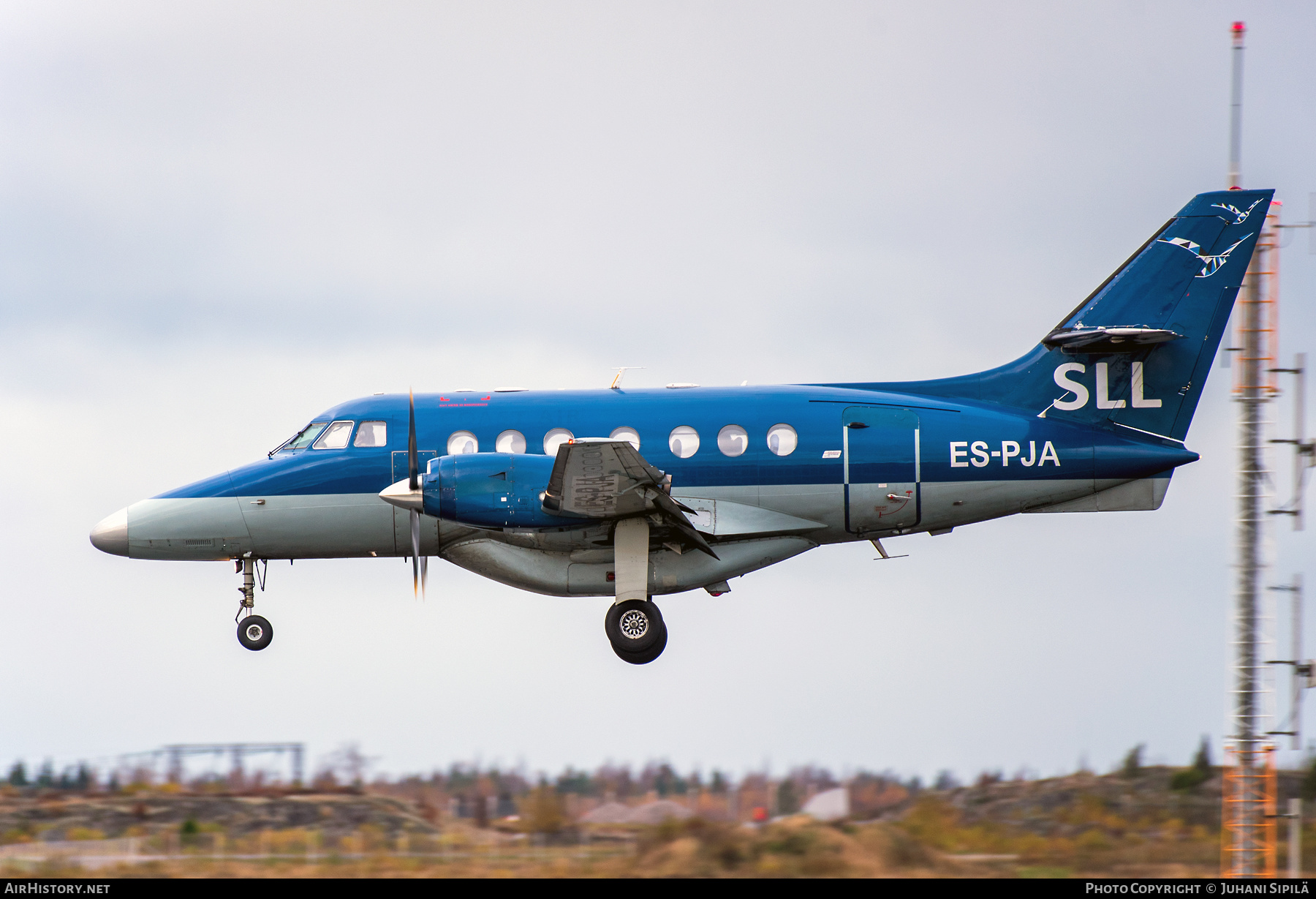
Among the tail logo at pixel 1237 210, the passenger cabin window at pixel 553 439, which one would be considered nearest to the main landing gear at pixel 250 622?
the passenger cabin window at pixel 553 439

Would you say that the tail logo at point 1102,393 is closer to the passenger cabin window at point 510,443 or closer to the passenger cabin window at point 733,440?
the passenger cabin window at point 733,440

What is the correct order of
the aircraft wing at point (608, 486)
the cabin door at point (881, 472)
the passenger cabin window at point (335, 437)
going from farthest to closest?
the passenger cabin window at point (335, 437) → the cabin door at point (881, 472) → the aircraft wing at point (608, 486)

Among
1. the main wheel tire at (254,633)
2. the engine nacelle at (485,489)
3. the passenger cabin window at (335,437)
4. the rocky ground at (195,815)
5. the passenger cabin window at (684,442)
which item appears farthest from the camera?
the main wheel tire at (254,633)

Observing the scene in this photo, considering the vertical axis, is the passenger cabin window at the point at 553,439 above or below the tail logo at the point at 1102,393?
below

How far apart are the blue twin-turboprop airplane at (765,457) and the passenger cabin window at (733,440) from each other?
0.11ft

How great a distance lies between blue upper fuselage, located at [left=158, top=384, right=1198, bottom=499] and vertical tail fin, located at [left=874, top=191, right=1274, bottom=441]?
0.34m

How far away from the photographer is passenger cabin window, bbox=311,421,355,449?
2166 cm

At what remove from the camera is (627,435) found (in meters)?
20.9

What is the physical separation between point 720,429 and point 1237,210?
28.5 ft

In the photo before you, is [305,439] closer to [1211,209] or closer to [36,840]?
[36,840]

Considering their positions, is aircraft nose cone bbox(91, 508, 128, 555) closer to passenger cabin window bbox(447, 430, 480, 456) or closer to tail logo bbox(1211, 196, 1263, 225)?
passenger cabin window bbox(447, 430, 480, 456)

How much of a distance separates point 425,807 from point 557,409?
6337mm

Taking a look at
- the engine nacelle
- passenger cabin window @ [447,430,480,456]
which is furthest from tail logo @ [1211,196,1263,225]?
passenger cabin window @ [447,430,480,456]

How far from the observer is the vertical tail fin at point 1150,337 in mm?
21188
